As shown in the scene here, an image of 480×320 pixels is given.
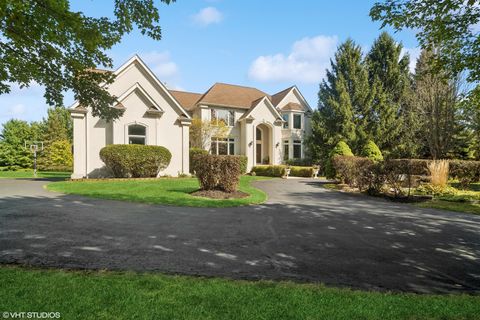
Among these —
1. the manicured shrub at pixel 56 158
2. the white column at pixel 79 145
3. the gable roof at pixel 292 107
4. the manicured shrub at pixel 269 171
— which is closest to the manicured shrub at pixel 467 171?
the manicured shrub at pixel 269 171

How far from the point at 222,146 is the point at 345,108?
13.9 meters

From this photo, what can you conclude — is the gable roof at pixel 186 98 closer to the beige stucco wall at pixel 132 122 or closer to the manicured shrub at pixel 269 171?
the beige stucco wall at pixel 132 122

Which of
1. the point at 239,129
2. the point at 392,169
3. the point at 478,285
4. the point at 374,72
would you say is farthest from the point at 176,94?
the point at 478,285

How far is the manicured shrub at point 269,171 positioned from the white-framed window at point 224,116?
582 centimetres

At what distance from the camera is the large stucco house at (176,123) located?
20.9 metres

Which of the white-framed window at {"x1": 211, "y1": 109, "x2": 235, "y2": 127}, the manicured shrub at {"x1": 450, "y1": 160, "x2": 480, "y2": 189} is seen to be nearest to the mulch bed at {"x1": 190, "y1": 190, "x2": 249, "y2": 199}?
the manicured shrub at {"x1": 450, "y1": 160, "x2": 480, "y2": 189}

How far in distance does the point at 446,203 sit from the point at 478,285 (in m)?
9.41

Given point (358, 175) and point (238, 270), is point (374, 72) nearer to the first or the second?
point (358, 175)

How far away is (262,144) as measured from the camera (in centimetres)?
3469

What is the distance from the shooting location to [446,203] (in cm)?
1235

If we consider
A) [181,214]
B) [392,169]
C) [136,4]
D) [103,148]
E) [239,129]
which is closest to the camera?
[136,4]

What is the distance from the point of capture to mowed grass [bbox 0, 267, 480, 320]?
310 cm

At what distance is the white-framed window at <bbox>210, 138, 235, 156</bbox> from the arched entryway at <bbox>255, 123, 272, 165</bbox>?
11.2ft

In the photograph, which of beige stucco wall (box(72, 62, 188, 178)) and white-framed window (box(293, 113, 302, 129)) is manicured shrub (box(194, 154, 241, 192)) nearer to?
beige stucco wall (box(72, 62, 188, 178))
